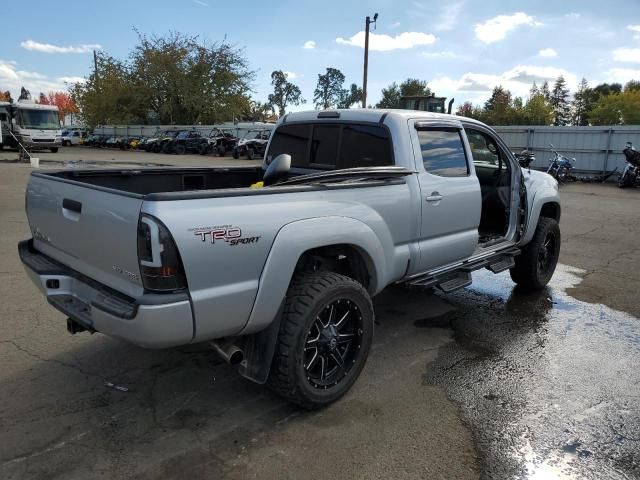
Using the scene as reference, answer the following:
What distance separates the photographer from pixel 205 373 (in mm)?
3707

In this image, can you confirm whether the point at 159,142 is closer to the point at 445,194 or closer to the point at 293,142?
the point at 293,142

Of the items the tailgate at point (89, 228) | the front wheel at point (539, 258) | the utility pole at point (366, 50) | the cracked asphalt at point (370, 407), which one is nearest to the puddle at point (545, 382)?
the cracked asphalt at point (370, 407)

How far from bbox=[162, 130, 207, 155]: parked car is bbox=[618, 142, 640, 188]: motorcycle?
24.9m

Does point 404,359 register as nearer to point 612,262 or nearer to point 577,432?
point 577,432

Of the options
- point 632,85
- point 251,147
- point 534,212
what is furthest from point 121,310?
point 632,85

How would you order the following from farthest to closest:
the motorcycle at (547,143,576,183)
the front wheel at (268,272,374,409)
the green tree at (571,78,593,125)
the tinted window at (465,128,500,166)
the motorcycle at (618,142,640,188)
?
the green tree at (571,78,593,125) → the motorcycle at (547,143,576,183) → the motorcycle at (618,142,640,188) → the tinted window at (465,128,500,166) → the front wheel at (268,272,374,409)

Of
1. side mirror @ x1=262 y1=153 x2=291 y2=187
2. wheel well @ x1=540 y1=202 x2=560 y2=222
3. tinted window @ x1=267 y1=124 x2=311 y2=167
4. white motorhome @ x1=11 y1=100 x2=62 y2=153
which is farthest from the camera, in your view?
white motorhome @ x1=11 y1=100 x2=62 y2=153

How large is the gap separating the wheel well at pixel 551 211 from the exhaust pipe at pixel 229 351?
442 cm

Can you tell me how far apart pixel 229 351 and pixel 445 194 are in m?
2.23

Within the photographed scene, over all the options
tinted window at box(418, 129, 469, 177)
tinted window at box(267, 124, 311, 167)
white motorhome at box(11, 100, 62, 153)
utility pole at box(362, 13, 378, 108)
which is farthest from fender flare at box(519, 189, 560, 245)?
white motorhome at box(11, 100, 62, 153)

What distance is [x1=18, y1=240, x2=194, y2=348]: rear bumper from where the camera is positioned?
2.45m

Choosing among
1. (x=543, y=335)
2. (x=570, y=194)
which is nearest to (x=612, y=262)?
(x=543, y=335)

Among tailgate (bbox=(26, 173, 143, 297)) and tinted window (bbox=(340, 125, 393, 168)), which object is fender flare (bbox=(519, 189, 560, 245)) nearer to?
tinted window (bbox=(340, 125, 393, 168))

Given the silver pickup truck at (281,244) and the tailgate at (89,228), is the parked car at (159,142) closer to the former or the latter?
the silver pickup truck at (281,244)
